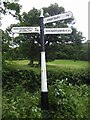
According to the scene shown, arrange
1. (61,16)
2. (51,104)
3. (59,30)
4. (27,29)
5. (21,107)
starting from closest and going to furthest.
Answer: (21,107), (61,16), (59,30), (27,29), (51,104)

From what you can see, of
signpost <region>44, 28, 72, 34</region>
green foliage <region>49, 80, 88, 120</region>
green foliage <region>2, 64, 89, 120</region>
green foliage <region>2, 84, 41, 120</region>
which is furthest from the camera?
green foliage <region>49, 80, 88, 120</region>

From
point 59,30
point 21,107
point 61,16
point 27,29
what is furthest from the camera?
point 27,29

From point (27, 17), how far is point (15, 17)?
3131mm

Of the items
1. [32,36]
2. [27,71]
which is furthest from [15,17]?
[32,36]

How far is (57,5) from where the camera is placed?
47.3ft

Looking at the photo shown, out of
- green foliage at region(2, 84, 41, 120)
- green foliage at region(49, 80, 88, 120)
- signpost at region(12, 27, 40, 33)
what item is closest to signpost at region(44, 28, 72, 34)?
signpost at region(12, 27, 40, 33)

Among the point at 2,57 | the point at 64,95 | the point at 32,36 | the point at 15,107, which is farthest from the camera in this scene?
the point at 32,36

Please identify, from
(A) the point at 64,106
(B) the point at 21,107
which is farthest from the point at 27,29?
(A) the point at 64,106

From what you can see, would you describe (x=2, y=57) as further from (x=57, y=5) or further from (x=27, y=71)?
(x=57, y=5)

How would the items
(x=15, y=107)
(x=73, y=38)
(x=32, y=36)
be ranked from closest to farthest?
(x=15, y=107), (x=32, y=36), (x=73, y=38)

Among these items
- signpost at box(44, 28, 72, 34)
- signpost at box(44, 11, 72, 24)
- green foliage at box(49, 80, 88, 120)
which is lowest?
green foliage at box(49, 80, 88, 120)

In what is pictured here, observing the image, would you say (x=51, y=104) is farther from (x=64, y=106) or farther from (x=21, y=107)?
(x=21, y=107)

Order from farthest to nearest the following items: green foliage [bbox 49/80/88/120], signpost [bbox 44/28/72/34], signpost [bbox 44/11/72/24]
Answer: green foliage [bbox 49/80/88/120] → signpost [bbox 44/28/72/34] → signpost [bbox 44/11/72/24]

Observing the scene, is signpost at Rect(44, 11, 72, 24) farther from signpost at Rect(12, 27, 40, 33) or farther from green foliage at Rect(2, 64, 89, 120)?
green foliage at Rect(2, 64, 89, 120)
